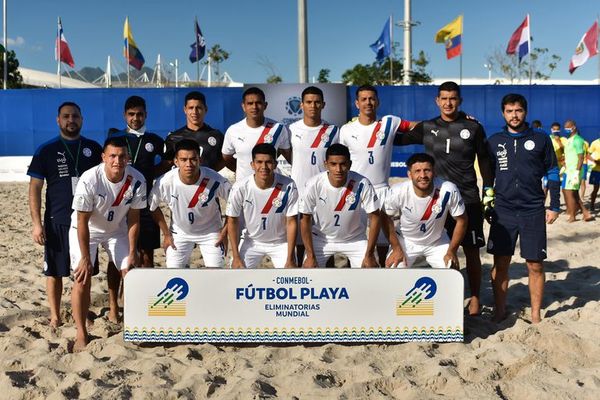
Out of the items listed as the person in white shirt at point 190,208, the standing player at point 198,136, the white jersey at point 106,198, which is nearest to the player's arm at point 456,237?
the person in white shirt at point 190,208

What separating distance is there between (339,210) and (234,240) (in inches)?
35.0

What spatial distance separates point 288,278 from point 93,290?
2.54 m

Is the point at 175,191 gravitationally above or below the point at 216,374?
above

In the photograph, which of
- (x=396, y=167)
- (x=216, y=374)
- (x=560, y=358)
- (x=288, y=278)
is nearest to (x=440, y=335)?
(x=560, y=358)

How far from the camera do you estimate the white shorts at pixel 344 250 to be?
15.6ft

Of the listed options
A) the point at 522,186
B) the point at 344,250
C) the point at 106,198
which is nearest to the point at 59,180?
the point at 106,198

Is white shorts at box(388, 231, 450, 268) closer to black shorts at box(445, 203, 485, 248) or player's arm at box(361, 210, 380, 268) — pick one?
black shorts at box(445, 203, 485, 248)

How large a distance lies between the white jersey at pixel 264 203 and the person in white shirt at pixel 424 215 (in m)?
0.81

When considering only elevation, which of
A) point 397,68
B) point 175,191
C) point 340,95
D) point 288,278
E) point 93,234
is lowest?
point 288,278

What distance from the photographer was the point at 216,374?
3.66 meters

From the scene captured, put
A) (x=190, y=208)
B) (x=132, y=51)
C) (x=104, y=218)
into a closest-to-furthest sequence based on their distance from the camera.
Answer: (x=104, y=218) → (x=190, y=208) → (x=132, y=51)

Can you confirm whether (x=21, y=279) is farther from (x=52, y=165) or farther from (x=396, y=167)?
(x=396, y=167)

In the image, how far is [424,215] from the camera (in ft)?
15.1

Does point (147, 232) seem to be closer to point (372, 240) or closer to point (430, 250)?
point (372, 240)
